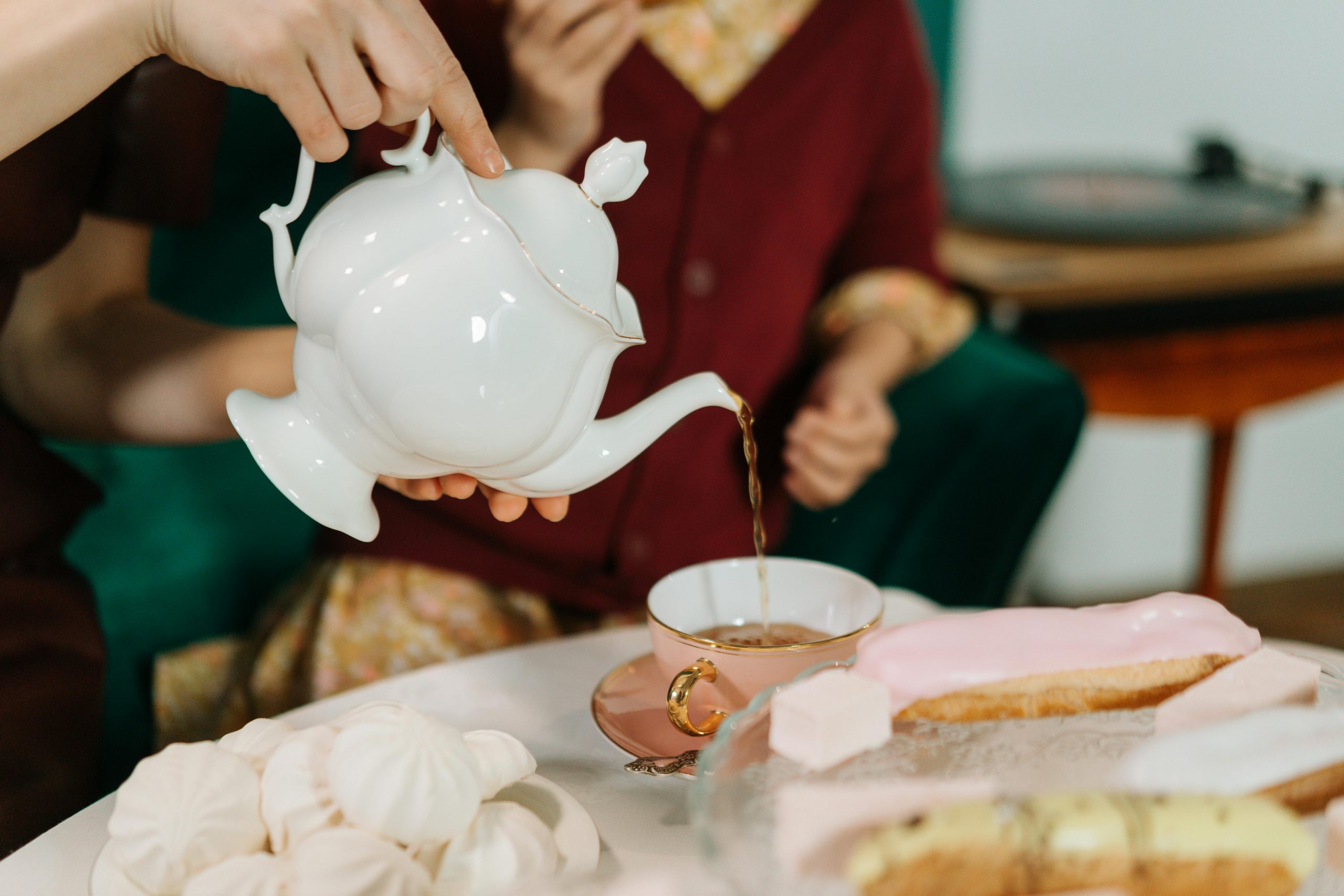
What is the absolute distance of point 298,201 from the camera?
0.55 metres

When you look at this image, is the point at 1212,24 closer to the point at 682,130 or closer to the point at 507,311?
the point at 682,130

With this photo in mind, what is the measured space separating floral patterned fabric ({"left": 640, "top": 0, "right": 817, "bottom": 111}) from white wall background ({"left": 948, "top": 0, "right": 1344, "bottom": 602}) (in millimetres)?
1144

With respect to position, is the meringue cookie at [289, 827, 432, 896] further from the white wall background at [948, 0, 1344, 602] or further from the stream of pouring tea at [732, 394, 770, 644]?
the white wall background at [948, 0, 1344, 602]

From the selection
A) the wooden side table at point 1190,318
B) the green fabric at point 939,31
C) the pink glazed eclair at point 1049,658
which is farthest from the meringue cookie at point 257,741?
the green fabric at point 939,31

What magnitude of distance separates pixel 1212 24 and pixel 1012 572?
61.1 inches

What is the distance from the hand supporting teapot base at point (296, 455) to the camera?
0.58 metres

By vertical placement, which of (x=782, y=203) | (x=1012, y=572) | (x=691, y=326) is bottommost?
(x=1012, y=572)

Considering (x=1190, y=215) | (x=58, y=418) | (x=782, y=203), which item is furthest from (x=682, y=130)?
(x=1190, y=215)

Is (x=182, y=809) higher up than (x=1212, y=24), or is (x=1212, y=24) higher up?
(x=1212, y=24)

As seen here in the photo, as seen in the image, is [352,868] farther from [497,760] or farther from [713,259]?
[713,259]

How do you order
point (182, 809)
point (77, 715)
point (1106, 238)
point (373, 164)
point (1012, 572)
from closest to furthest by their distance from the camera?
point (182, 809), point (77, 715), point (373, 164), point (1012, 572), point (1106, 238)

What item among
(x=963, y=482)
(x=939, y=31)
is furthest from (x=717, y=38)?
(x=939, y=31)

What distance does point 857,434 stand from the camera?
1.14 metres

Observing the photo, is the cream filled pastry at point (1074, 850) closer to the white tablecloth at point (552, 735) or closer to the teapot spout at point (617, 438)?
the white tablecloth at point (552, 735)
